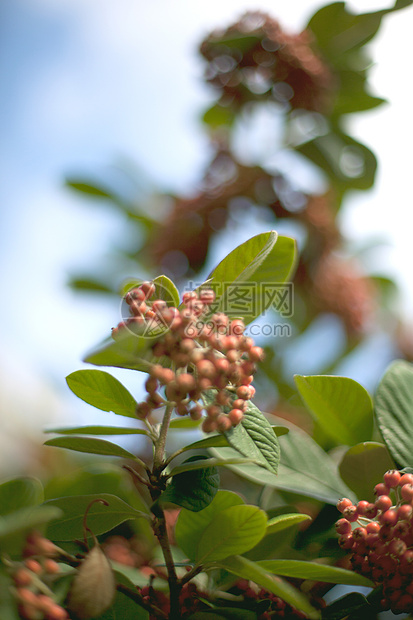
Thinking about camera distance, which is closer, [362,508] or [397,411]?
[362,508]

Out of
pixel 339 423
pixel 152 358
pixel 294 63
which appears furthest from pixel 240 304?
pixel 294 63

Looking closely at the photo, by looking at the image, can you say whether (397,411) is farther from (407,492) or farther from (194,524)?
(194,524)

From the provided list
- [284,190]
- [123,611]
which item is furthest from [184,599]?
[284,190]

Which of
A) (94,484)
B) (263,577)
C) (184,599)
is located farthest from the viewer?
(94,484)

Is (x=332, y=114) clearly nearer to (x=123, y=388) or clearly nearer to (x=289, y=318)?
(x=289, y=318)

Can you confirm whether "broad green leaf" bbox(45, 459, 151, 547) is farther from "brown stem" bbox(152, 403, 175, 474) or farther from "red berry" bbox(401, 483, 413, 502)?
"red berry" bbox(401, 483, 413, 502)

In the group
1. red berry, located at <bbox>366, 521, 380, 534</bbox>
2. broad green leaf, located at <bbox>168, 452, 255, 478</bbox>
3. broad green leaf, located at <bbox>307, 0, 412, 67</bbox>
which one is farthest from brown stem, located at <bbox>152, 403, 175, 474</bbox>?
broad green leaf, located at <bbox>307, 0, 412, 67</bbox>

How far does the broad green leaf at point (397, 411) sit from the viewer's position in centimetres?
67

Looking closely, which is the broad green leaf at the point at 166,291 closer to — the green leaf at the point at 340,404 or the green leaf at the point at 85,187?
the green leaf at the point at 340,404

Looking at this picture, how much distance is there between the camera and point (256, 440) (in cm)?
55

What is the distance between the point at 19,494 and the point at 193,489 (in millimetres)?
184

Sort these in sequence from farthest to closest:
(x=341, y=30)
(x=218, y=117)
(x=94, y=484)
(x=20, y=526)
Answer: (x=218, y=117) < (x=341, y=30) < (x=94, y=484) < (x=20, y=526)

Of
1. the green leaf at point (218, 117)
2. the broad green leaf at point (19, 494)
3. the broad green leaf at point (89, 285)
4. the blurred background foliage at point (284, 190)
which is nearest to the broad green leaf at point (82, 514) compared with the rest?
the broad green leaf at point (19, 494)

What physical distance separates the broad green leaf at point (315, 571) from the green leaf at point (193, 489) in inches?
3.7
